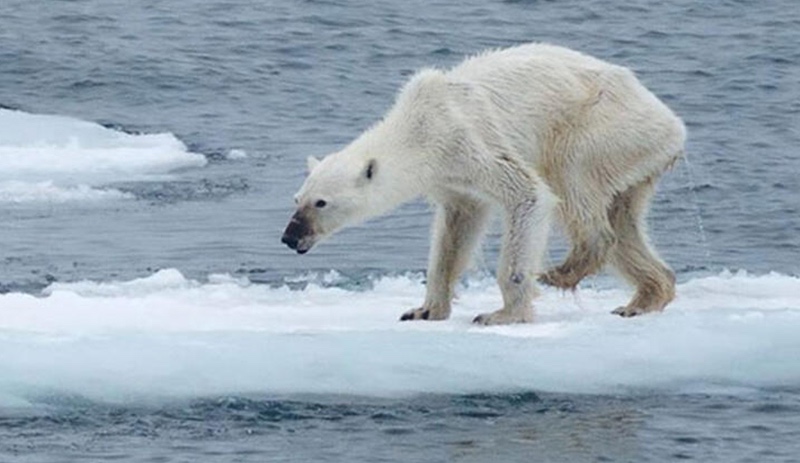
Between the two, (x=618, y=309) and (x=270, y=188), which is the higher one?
(x=270, y=188)

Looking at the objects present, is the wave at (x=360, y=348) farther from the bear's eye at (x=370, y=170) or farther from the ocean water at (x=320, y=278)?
the bear's eye at (x=370, y=170)

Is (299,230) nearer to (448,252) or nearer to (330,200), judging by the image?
(330,200)

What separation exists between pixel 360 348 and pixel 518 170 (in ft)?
4.43

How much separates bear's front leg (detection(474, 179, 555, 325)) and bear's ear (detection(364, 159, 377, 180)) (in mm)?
713

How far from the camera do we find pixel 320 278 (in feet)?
48.4

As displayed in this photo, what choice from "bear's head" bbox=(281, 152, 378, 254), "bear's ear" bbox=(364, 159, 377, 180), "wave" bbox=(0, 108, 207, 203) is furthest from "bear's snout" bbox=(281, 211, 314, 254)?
"wave" bbox=(0, 108, 207, 203)

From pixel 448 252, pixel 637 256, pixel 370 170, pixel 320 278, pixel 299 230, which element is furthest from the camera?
pixel 320 278

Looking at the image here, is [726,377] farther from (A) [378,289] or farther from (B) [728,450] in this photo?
(A) [378,289]

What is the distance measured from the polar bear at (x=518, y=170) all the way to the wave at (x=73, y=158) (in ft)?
20.4

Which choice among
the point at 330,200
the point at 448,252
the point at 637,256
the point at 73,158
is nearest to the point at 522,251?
the point at 448,252

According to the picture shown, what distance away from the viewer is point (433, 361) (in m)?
11.6

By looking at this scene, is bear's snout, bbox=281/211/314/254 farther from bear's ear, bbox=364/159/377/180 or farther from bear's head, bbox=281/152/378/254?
bear's ear, bbox=364/159/377/180

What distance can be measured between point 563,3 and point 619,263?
698 inches

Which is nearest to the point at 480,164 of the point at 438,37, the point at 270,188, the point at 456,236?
the point at 456,236
